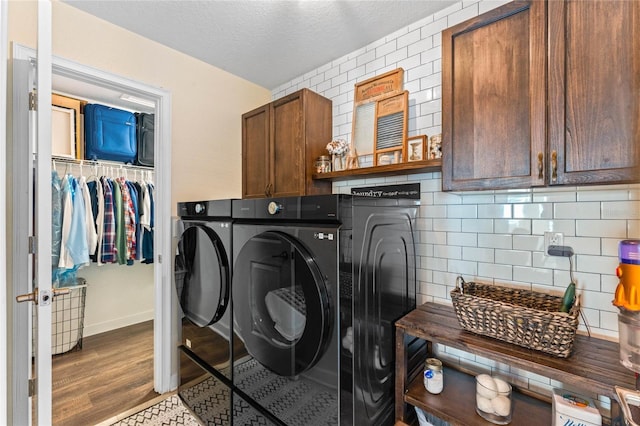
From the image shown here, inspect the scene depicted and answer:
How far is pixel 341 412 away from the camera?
1.15 m

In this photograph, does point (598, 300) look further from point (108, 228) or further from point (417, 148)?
point (108, 228)

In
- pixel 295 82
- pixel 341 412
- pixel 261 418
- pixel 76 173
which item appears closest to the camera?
pixel 341 412

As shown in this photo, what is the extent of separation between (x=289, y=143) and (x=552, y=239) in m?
1.72

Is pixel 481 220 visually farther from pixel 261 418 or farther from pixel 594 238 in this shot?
pixel 261 418

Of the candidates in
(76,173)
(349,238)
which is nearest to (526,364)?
(349,238)

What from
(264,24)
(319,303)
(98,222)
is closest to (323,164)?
(264,24)

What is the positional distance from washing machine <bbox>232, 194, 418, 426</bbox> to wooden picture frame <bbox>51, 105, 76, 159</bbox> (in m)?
2.41

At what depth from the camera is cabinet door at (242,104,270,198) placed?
2.36 m

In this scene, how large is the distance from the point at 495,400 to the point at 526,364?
283mm

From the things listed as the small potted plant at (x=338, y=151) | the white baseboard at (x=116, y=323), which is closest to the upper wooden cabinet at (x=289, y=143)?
the small potted plant at (x=338, y=151)

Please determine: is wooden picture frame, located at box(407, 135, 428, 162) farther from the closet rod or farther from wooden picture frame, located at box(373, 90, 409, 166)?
the closet rod

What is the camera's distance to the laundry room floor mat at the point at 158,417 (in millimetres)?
1808

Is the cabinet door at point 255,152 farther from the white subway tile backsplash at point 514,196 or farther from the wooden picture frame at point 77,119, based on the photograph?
the wooden picture frame at point 77,119

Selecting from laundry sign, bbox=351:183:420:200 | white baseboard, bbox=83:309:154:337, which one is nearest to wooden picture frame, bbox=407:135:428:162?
laundry sign, bbox=351:183:420:200
